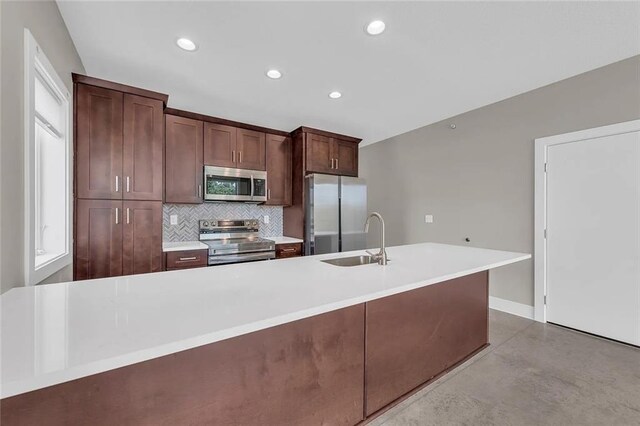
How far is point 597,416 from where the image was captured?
163 cm

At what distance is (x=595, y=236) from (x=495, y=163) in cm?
120

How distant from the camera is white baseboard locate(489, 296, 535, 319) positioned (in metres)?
3.04

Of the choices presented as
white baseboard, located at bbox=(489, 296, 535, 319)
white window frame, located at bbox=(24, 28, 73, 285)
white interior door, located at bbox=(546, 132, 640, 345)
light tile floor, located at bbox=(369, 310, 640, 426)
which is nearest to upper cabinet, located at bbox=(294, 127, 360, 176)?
white interior door, located at bbox=(546, 132, 640, 345)

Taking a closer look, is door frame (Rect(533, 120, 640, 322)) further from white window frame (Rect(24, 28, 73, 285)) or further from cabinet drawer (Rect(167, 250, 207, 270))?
white window frame (Rect(24, 28, 73, 285))

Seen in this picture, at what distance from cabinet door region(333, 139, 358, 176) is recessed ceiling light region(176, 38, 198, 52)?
2450mm

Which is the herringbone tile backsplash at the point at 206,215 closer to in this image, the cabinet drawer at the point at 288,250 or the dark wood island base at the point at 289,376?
the cabinet drawer at the point at 288,250

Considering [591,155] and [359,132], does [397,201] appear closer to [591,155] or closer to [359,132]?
[359,132]

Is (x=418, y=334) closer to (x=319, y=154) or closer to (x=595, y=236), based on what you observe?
(x=595, y=236)

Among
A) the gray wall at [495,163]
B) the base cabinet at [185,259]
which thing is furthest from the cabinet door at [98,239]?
the gray wall at [495,163]

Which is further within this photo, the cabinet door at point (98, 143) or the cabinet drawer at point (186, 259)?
the cabinet drawer at point (186, 259)

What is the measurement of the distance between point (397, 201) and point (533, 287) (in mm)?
2135

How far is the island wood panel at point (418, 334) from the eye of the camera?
60.0 inches

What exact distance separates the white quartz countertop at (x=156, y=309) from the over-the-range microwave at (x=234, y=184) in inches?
A: 80.6

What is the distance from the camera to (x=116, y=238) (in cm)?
253
